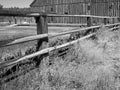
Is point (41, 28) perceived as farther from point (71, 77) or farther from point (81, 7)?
point (81, 7)

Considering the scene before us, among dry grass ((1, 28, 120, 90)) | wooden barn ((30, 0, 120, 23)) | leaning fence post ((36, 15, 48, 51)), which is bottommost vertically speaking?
dry grass ((1, 28, 120, 90))

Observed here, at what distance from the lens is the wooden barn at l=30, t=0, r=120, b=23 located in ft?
82.9

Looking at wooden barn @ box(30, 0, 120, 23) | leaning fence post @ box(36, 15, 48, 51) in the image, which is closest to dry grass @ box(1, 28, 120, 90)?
leaning fence post @ box(36, 15, 48, 51)

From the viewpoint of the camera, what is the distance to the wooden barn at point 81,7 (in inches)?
995

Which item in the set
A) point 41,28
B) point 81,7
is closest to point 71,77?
point 41,28

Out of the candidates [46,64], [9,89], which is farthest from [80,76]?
[9,89]

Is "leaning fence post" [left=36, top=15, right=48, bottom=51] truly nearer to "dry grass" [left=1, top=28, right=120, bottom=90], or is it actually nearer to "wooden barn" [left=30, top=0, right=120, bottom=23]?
"dry grass" [left=1, top=28, right=120, bottom=90]

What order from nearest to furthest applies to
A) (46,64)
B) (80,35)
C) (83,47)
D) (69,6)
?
(46,64)
(83,47)
(80,35)
(69,6)

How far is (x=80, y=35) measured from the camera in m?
6.80

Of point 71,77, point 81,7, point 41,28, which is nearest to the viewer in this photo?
point 71,77

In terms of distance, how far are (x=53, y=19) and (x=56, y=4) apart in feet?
9.39

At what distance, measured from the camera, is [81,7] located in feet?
90.9

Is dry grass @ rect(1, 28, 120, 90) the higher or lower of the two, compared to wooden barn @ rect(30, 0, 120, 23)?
lower

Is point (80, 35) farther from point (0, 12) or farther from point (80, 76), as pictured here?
point (0, 12)
